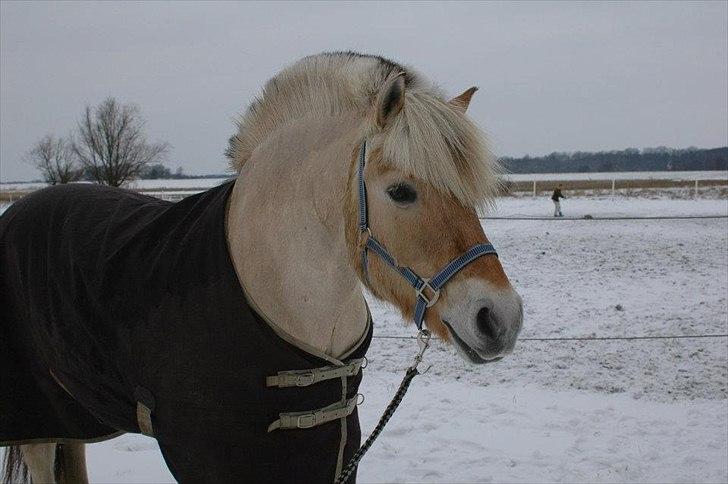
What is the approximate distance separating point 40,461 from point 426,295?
8.27ft

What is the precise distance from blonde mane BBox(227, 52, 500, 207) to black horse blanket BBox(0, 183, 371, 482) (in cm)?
32

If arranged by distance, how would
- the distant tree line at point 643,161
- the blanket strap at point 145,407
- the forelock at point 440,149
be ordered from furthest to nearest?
the distant tree line at point 643,161 → the blanket strap at point 145,407 → the forelock at point 440,149

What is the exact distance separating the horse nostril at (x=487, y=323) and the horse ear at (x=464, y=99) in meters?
0.74

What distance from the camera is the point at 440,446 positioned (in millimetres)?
4242

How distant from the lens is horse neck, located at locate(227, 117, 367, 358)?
192cm

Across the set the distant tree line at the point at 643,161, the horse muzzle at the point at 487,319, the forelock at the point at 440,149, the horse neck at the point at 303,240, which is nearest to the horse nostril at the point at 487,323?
the horse muzzle at the point at 487,319

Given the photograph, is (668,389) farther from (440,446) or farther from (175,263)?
(175,263)

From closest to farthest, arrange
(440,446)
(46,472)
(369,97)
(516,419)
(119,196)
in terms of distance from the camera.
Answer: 1. (369,97)
2. (119,196)
3. (46,472)
4. (440,446)
5. (516,419)

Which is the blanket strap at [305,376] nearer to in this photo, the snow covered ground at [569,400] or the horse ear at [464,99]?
the snow covered ground at [569,400]

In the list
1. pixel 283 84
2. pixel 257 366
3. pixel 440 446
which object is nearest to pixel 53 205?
pixel 283 84

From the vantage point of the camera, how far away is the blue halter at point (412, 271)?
168cm

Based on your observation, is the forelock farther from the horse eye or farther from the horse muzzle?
the horse muzzle

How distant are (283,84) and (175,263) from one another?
800 mm

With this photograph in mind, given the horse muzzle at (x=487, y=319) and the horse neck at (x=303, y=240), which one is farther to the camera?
the horse neck at (x=303, y=240)
